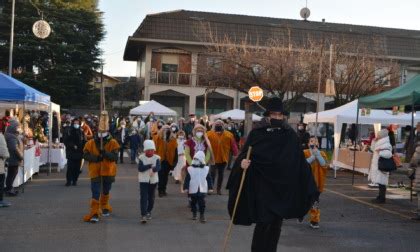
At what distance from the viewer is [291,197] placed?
6109 mm

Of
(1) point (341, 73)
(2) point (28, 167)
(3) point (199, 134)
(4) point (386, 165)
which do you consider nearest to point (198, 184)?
(3) point (199, 134)

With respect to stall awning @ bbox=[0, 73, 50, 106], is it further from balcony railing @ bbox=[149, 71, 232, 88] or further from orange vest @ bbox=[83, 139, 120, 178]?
balcony railing @ bbox=[149, 71, 232, 88]

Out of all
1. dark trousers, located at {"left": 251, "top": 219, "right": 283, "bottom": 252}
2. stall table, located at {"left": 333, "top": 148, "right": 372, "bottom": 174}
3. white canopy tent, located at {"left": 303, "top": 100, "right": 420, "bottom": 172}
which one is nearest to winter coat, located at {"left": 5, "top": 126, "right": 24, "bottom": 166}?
dark trousers, located at {"left": 251, "top": 219, "right": 283, "bottom": 252}

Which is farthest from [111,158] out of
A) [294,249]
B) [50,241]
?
[294,249]

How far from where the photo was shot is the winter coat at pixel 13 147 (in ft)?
40.1

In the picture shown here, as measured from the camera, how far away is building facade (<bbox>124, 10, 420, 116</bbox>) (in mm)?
38219

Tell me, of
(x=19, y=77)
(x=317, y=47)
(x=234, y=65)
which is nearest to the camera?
(x=234, y=65)

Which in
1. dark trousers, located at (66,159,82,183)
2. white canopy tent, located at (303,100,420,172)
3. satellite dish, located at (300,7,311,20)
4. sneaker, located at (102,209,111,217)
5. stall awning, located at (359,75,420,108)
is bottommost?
sneaker, located at (102,209,111,217)

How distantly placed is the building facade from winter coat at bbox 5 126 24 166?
25197mm

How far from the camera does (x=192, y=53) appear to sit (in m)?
40.1

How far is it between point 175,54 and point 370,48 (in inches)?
545

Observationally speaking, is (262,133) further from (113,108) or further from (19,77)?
(113,108)

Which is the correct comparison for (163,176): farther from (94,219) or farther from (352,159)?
(352,159)

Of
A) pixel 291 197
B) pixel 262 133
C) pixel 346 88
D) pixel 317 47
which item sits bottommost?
pixel 291 197
